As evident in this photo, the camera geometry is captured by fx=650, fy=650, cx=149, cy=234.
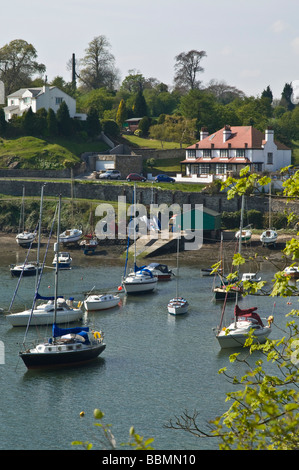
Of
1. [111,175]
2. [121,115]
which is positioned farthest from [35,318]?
[121,115]

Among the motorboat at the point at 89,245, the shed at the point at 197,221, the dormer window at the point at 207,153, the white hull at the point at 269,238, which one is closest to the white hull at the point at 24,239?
the motorboat at the point at 89,245

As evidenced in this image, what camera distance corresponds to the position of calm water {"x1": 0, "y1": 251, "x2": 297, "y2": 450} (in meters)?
27.3

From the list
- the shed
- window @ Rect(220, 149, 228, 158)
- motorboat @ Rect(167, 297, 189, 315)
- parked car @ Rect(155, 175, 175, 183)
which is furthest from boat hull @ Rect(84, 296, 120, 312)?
window @ Rect(220, 149, 228, 158)

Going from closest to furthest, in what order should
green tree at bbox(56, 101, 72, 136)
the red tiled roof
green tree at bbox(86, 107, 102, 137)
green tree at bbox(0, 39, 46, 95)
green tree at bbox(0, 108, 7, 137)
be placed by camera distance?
1. the red tiled roof
2. green tree at bbox(0, 108, 7, 137)
3. green tree at bbox(56, 101, 72, 136)
4. green tree at bbox(86, 107, 102, 137)
5. green tree at bbox(0, 39, 46, 95)

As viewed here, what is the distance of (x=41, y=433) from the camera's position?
1068 inches

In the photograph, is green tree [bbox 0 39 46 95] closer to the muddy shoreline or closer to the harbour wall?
the harbour wall

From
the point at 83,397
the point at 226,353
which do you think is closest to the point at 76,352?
the point at 83,397

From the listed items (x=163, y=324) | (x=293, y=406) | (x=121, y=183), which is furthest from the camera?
(x=121, y=183)

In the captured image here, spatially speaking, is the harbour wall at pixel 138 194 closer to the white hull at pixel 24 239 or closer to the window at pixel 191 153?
the window at pixel 191 153

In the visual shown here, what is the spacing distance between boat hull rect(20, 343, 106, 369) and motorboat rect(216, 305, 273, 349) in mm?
7146

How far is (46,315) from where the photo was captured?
42844 mm

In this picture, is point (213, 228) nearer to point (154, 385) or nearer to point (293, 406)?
point (154, 385)

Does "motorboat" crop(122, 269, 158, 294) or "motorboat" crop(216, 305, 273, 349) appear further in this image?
"motorboat" crop(122, 269, 158, 294)

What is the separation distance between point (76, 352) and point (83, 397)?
15.6ft
